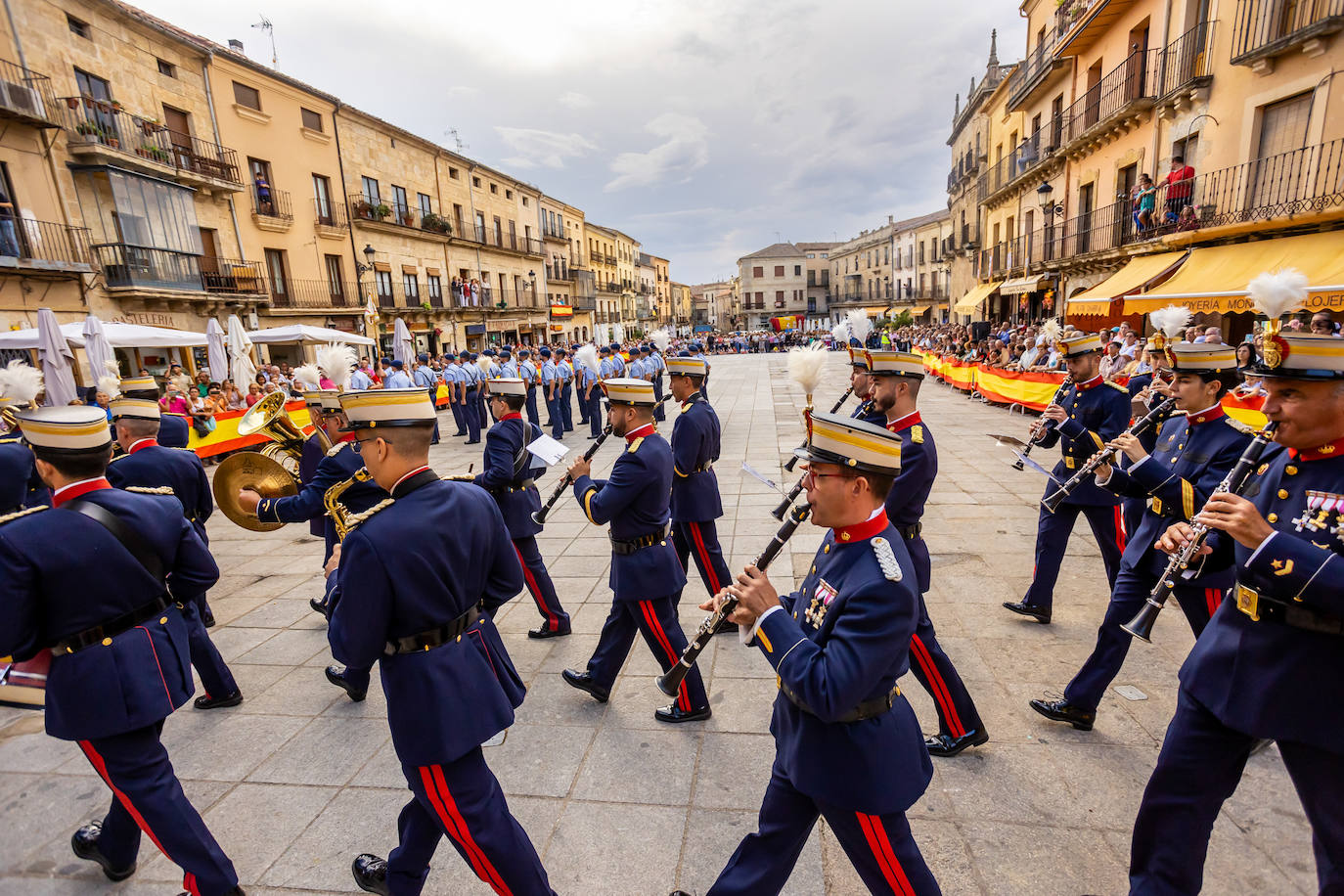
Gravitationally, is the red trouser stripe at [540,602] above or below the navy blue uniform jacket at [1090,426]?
below

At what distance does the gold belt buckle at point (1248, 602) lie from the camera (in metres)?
2.15

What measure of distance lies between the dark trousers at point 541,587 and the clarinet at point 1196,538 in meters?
3.80

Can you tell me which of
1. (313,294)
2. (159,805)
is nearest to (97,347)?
(159,805)

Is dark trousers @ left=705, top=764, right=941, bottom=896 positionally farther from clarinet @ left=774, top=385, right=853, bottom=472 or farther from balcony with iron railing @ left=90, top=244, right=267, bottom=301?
balcony with iron railing @ left=90, top=244, right=267, bottom=301

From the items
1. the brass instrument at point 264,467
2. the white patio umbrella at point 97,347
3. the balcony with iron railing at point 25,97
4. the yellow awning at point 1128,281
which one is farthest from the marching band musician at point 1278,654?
the balcony with iron railing at point 25,97

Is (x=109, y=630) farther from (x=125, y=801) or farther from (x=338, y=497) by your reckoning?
(x=338, y=497)

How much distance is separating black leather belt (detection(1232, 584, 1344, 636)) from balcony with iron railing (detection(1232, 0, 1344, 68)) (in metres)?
13.8

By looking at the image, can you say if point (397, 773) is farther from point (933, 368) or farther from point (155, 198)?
point (933, 368)

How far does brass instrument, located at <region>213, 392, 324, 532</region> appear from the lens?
13.5 ft

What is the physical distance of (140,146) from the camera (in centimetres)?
1777

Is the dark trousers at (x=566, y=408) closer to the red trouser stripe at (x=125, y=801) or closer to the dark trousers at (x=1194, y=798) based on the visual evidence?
the red trouser stripe at (x=125, y=801)

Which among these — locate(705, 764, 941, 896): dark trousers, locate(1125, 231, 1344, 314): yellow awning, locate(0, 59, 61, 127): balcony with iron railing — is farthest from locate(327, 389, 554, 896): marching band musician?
locate(0, 59, 61, 127): balcony with iron railing

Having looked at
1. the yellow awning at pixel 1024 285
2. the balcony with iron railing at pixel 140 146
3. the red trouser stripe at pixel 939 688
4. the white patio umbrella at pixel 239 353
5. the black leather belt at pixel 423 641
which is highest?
the balcony with iron railing at pixel 140 146

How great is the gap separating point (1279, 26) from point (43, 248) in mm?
27037
